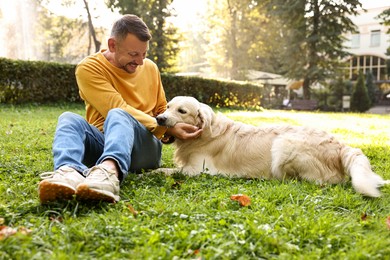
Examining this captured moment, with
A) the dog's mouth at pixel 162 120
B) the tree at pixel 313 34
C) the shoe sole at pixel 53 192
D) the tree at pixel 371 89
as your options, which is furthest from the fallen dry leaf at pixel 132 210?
the tree at pixel 371 89

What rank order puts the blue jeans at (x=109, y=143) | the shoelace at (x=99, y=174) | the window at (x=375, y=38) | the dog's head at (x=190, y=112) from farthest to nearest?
the window at (x=375, y=38), the dog's head at (x=190, y=112), the blue jeans at (x=109, y=143), the shoelace at (x=99, y=174)

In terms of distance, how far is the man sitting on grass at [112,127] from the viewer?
8.30 ft

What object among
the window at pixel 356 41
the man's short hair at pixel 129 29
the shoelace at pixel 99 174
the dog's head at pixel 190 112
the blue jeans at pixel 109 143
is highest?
the window at pixel 356 41

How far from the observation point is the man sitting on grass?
2529mm

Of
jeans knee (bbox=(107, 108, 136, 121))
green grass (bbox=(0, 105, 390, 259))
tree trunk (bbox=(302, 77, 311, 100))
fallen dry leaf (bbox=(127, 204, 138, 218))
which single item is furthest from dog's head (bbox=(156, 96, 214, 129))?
tree trunk (bbox=(302, 77, 311, 100))

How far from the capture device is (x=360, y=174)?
10.2ft

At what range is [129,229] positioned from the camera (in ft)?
6.94

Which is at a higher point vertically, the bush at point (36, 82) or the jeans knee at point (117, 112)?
the bush at point (36, 82)

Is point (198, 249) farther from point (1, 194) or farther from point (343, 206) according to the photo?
point (1, 194)

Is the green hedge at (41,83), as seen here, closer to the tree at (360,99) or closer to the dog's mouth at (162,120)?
the dog's mouth at (162,120)

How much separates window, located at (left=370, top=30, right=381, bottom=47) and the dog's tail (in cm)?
4858

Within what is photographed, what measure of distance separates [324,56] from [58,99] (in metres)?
18.7

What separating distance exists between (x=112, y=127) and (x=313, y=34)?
23406 mm

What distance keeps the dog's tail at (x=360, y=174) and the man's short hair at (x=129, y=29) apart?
2.26 metres
